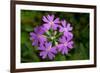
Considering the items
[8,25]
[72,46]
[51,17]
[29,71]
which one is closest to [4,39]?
[8,25]

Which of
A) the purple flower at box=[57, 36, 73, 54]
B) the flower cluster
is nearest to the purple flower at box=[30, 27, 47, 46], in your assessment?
the flower cluster

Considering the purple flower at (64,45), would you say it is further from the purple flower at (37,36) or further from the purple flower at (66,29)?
the purple flower at (37,36)

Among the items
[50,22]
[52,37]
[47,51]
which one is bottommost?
[47,51]

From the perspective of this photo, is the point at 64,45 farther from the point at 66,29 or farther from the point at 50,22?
the point at 50,22

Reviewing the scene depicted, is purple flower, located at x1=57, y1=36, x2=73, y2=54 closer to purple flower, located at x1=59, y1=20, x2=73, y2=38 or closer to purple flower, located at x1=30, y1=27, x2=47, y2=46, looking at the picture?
purple flower, located at x1=59, y1=20, x2=73, y2=38

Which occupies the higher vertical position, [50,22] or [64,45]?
[50,22]

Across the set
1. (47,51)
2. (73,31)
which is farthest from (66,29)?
(47,51)

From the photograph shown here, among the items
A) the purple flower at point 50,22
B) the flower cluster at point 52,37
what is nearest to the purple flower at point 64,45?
the flower cluster at point 52,37
